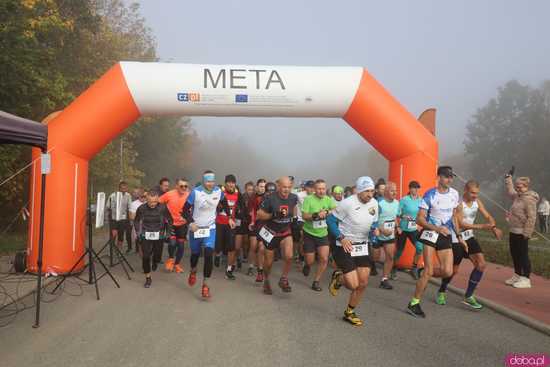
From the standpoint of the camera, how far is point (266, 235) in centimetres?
750

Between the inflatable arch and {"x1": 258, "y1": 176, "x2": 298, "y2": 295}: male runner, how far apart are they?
9.26ft

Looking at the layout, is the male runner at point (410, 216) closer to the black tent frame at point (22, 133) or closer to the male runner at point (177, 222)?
the male runner at point (177, 222)

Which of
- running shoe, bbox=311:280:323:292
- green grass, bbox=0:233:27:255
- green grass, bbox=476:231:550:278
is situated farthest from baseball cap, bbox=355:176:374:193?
green grass, bbox=0:233:27:255

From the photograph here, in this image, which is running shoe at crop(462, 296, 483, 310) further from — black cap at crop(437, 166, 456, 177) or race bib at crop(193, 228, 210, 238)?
race bib at crop(193, 228, 210, 238)

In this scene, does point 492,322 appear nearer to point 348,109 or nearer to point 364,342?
point 364,342

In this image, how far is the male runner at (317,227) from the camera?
7448 millimetres


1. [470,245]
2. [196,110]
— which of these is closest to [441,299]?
[470,245]

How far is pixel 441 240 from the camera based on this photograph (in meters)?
6.30

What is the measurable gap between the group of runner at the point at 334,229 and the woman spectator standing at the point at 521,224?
1335 mm

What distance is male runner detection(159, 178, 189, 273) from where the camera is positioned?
9.80 m

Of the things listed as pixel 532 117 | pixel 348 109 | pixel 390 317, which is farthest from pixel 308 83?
pixel 532 117

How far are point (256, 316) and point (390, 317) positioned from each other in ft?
6.06

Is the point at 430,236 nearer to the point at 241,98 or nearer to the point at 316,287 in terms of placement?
the point at 316,287

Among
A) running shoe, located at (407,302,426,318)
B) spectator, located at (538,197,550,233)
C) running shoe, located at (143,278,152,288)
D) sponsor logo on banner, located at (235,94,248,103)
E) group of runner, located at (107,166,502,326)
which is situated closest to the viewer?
group of runner, located at (107,166,502,326)
